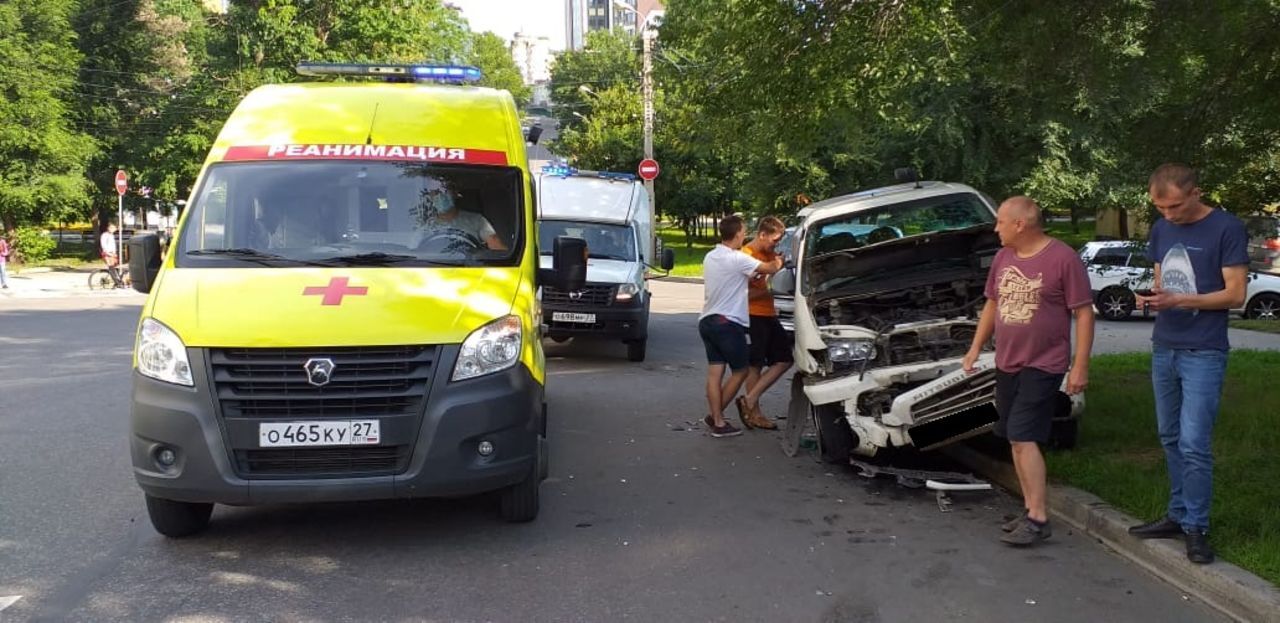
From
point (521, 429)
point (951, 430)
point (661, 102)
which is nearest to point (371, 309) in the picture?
point (521, 429)

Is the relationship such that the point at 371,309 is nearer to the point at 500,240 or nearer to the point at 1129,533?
the point at 500,240

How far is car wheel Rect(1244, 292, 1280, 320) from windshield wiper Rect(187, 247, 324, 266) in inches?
717

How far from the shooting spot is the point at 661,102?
40656mm

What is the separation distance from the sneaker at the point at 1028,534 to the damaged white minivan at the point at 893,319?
93cm

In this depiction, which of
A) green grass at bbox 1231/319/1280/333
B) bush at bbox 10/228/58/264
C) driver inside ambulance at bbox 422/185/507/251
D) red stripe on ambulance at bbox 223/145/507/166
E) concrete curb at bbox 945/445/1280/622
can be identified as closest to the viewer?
concrete curb at bbox 945/445/1280/622

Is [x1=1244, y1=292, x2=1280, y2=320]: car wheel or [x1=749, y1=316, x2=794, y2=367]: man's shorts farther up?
[x1=749, y1=316, x2=794, y2=367]: man's shorts

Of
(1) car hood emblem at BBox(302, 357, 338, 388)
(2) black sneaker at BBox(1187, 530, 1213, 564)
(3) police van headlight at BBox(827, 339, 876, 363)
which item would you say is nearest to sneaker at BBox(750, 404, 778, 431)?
(3) police van headlight at BBox(827, 339, 876, 363)

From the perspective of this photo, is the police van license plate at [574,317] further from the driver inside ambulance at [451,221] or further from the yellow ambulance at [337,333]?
the driver inside ambulance at [451,221]

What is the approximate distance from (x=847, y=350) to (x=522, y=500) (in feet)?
8.30

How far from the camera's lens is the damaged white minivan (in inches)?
249

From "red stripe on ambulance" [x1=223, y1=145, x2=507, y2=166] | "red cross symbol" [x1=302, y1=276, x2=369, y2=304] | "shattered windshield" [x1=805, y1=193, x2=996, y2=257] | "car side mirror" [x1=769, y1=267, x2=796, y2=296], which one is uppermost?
"red stripe on ambulance" [x1=223, y1=145, x2=507, y2=166]

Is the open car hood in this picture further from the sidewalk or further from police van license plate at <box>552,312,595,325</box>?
the sidewalk

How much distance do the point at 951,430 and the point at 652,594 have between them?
3.11 m

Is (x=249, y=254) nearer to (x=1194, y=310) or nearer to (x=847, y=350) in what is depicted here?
(x=847, y=350)
